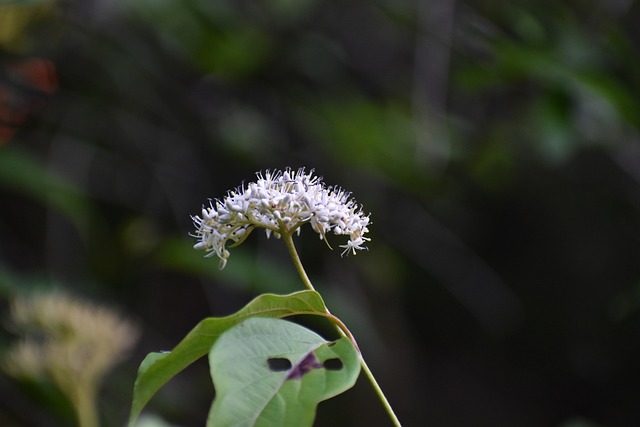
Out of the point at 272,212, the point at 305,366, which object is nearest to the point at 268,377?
the point at 305,366

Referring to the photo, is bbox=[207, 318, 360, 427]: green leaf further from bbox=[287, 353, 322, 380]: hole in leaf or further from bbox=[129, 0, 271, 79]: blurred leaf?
bbox=[129, 0, 271, 79]: blurred leaf

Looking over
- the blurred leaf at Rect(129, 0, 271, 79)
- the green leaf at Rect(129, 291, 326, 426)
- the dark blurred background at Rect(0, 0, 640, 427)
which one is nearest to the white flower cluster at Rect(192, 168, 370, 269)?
the green leaf at Rect(129, 291, 326, 426)

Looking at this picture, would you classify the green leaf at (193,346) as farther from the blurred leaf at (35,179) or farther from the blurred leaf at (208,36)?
the blurred leaf at (208,36)

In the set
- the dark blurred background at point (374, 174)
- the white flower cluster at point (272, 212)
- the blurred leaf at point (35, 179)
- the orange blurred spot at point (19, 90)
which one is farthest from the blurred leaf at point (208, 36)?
the white flower cluster at point (272, 212)

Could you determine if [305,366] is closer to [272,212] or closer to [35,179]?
[272,212]

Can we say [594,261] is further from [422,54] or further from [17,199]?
[17,199]

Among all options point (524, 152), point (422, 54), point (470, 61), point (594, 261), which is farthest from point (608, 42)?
point (594, 261)
